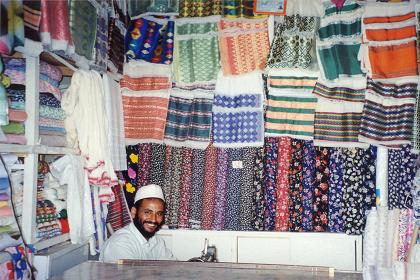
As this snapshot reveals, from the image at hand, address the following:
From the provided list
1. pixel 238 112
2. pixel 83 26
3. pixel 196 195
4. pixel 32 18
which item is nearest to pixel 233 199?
pixel 196 195

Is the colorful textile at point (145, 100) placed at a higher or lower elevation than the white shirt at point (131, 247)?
higher

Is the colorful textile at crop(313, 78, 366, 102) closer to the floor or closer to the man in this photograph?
the man

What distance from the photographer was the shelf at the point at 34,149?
2.33 meters

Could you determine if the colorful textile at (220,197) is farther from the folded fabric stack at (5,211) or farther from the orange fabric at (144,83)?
the folded fabric stack at (5,211)

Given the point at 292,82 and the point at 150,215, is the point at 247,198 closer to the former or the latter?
the point at 150,215

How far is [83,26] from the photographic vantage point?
2924mm

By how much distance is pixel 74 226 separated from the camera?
3.00 m

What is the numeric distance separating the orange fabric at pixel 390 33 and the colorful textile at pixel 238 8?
968mm

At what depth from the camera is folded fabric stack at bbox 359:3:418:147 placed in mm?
3611

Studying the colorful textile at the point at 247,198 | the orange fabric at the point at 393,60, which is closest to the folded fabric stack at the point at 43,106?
the colorful textile at the point at 247,198

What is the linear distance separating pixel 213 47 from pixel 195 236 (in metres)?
1.61

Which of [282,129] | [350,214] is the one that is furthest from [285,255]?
[282,129]

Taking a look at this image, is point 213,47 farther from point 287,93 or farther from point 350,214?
point 350,214

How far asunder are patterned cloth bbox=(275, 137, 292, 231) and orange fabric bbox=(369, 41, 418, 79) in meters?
0.92
